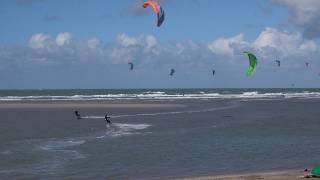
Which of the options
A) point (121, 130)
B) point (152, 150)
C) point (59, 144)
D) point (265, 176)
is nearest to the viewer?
point (265, 176)

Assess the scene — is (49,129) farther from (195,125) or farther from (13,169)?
(13,169)

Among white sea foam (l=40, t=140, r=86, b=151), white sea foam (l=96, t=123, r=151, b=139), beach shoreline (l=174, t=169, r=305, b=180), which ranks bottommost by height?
beach shoreline (l=174, t=169, r=305, b=180)

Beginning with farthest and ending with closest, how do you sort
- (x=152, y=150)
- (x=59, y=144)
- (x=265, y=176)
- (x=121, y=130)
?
(x=121, y=130) < (x=59, y=144) < (x=152, y=150) < (x=265, y=176)

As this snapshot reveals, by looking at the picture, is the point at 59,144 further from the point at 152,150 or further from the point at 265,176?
the point at 265,176

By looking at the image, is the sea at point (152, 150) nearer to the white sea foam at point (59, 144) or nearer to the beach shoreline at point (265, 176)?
the white sea foam at point (59, 144)

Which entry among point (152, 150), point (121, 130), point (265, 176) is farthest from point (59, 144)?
point (265, 176)

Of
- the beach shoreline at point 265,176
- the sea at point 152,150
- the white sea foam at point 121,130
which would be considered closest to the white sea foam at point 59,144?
the sea at point 152,150

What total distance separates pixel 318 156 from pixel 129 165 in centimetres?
502

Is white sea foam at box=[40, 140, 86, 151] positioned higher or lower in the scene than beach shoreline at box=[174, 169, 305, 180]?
higher

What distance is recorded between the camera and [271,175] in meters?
11.8

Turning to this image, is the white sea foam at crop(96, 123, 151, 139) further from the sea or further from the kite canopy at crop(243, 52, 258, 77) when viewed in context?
the kite canopy at crop(243, 52, 258, 77)

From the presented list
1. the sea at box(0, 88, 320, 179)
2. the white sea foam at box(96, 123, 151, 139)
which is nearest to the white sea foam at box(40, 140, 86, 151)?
the sea at box(0, 88, 320, 179)

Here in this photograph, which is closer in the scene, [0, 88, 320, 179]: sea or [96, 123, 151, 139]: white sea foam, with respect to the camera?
[0, 88, 320, 179]: sea

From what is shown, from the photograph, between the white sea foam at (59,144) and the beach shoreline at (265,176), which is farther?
the white sea foam at (59,144)
